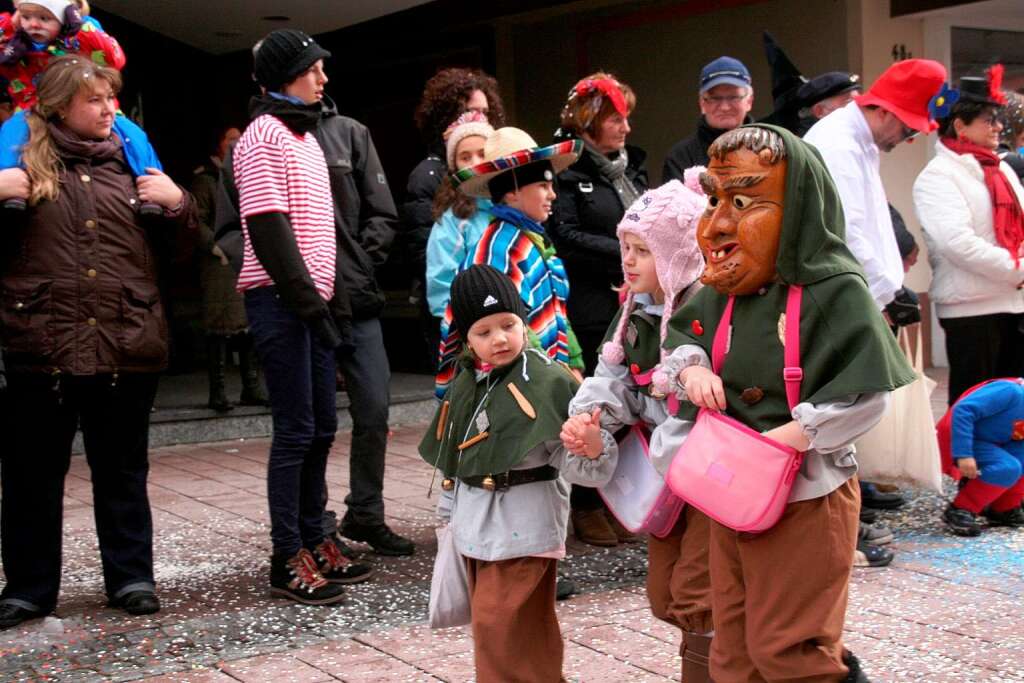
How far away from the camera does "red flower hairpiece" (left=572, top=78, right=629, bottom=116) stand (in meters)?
6.22

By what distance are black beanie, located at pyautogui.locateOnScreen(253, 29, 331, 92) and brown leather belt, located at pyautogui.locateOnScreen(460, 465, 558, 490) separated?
2.18 m

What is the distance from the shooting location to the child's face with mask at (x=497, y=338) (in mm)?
3826

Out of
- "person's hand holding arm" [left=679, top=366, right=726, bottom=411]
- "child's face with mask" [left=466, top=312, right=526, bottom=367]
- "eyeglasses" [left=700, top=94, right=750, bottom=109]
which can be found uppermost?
"eyeglasses" [left=700, top=94, right=750, bottom=109]

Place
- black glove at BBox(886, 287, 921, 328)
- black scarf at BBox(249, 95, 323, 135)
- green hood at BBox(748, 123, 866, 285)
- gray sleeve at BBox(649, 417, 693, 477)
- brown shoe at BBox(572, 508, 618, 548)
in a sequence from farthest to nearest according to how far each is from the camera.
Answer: black glove at BBox(886, 287, 921, 328) → brown shoe at BBox(572, 508, 618, 548) → black scarf at BBox(249, 95, 323, 135) → gray sleeve at BBox(649, 417, 693, 477) → green hood at BBox(748, 123, 866, 285)

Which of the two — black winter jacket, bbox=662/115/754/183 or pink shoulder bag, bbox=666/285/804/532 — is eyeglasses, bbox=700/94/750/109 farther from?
pink shoulder bag, bbox=666/285/804/532

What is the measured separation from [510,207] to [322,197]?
0.77 m

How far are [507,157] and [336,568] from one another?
1817mm

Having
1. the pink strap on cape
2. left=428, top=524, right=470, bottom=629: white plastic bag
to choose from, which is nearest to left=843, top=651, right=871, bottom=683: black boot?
the pink strap on cape

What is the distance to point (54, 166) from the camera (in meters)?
4.90

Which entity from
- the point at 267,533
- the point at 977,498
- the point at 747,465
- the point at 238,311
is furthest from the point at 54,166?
the point at 238,311

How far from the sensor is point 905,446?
231 inches

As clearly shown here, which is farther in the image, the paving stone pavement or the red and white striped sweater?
the red and white striped sweater

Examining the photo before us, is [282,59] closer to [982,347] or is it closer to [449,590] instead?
[449,590]

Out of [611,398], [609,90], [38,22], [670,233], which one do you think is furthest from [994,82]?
[38,22]
